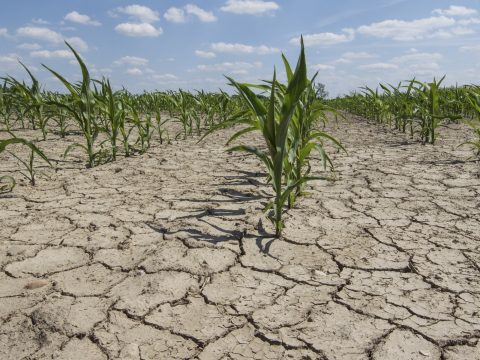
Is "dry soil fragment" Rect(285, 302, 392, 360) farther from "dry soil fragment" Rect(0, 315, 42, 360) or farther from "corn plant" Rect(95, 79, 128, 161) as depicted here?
"corn plant" Rect(95, 79, 128, 161)

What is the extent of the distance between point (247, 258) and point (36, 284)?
67 cm

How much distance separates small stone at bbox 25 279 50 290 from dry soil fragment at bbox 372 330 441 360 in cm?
96

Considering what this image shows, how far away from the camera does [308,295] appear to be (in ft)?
3.86

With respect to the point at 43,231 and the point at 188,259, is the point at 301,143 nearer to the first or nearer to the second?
the point at 188,259

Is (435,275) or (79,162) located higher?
(79,162)

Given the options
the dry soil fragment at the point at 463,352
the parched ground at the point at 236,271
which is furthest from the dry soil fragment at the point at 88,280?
the dry soil fragment at the point at 463,352

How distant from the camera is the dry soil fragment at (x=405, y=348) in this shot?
920mm

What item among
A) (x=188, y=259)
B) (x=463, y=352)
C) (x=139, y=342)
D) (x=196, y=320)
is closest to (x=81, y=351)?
(x=139, y=342)

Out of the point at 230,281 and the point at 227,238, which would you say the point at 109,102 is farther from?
the point at 230,281

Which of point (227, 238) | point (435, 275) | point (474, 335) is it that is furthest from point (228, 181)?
point (474, 335)

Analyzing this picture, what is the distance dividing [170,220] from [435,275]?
1.05 metres

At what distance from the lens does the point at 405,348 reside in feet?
3.11

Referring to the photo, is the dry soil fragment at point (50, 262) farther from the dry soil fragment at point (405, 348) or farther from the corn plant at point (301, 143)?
the dry soil fragment at point (405, 348)

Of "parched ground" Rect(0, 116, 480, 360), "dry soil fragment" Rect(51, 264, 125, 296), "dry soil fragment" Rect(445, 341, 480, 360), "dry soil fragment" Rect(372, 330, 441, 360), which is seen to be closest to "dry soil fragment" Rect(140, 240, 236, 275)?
"parched ground" Rect(0, 116, 480, 360)
